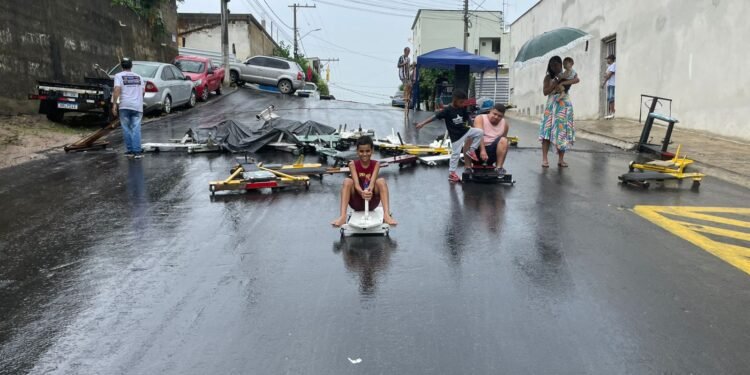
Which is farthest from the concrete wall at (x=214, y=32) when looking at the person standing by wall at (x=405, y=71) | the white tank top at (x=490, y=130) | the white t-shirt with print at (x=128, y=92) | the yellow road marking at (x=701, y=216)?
the yellow road marking at (x=701, y=216)

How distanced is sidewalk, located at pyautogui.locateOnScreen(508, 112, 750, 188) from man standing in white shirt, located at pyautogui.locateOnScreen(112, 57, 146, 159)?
10098 millimetres

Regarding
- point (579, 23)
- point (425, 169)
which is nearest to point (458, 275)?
point (425, 169)

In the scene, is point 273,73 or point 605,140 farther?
point 273,73

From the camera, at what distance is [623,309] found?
13.7 feet

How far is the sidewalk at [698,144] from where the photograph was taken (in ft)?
33.2

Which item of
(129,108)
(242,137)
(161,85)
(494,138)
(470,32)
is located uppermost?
(470,32)

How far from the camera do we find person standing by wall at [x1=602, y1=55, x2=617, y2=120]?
20.7 m

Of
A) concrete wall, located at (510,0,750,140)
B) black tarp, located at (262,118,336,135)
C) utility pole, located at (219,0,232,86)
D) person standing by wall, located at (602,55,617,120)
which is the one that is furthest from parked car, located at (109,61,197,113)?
person standing by wall, located at (602,55,617,120)

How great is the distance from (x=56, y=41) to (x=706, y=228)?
1801 centimetres

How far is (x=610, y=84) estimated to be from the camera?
2155cm

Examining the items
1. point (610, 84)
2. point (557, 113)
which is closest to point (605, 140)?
point (557, 113)

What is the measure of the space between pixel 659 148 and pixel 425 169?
520 cm

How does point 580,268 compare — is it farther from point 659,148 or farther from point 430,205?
point 659,148

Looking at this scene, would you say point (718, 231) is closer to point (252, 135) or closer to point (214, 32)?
point (252, 135)
